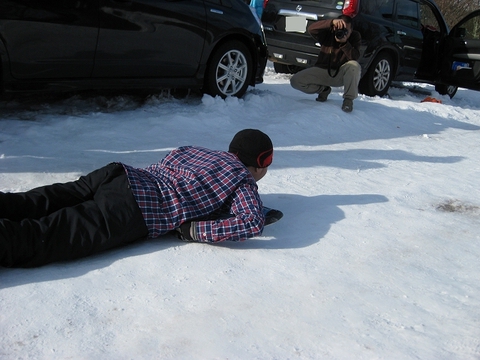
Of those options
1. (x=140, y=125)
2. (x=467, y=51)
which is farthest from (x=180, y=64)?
(x=467, y=51)

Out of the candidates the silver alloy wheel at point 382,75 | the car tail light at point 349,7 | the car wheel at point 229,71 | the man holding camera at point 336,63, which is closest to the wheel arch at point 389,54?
the silver alloy wheel at point 382,75

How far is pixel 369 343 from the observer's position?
2.35 metres

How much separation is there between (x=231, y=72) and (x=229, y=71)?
1.1 inches

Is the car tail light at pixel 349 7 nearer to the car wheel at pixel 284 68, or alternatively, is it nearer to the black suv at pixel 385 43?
the black suv at pixel 385 43

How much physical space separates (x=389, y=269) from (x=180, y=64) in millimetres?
3841

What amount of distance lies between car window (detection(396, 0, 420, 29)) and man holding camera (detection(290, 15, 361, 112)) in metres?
2.53

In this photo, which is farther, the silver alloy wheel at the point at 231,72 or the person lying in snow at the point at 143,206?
the silver alloy wheel at the point at 231,72

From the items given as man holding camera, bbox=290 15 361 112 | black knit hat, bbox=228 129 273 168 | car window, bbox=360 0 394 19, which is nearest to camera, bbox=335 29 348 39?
man holding camera, bbox=290 15 361 112

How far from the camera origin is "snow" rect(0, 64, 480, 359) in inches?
90.9

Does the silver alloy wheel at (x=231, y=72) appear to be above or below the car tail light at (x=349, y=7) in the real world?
below

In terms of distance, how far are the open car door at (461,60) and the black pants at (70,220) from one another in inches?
300

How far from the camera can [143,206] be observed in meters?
2.93

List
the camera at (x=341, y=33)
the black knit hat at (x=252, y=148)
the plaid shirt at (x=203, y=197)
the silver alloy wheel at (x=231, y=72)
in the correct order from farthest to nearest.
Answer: the camera at (x=341, y=33) → the silver alloy wheel at (x=231, y=72) → the black knit hat at (x=252, y=148) → the plaid shirt at (x=203, y=197)

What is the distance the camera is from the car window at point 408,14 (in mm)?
9297
